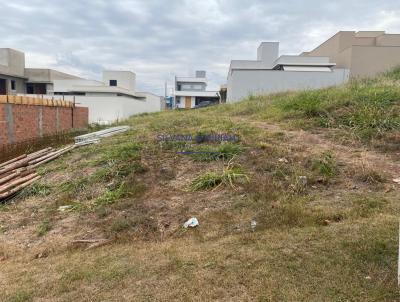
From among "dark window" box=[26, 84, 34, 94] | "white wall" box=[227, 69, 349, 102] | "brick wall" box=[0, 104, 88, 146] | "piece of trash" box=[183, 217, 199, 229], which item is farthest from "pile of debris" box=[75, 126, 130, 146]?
"dark window" box=[26, 84, 34, 94]

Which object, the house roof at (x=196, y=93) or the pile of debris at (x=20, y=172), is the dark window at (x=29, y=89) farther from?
the pile of debris at (x=20, y=172)

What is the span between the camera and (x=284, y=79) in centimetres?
2017

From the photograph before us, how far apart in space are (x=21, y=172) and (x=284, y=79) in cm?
1727

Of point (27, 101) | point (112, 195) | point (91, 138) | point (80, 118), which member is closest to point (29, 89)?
point (80, 118)

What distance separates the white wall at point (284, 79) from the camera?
2002 centimetres

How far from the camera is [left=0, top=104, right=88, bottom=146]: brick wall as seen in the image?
7949 millimetres

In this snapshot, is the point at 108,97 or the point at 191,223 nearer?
the point at 191,223

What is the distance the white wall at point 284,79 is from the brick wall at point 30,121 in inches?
473

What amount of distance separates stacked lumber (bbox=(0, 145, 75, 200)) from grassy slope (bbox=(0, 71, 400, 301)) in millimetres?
316

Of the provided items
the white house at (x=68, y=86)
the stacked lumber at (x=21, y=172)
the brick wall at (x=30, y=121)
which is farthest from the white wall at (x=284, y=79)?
the stacked lumber at (x=21, y=172)

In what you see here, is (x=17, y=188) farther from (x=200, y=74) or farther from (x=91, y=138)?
(x=200, y=74)

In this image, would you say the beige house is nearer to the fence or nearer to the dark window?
the fence

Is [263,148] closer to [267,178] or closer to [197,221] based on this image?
[267,178]

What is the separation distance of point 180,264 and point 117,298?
0.63 meters
